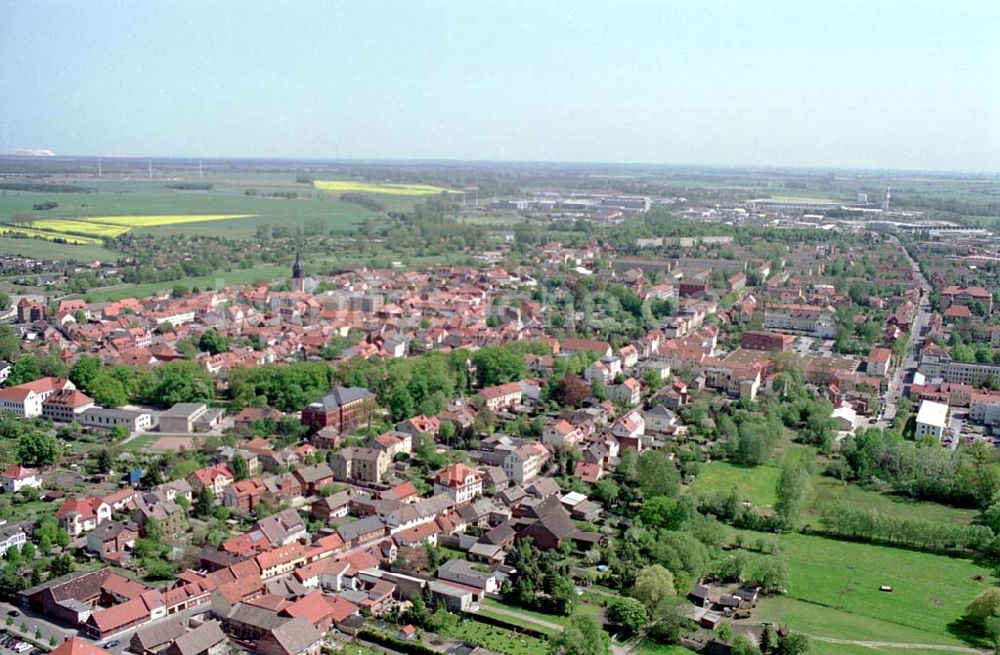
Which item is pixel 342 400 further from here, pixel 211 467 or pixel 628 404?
pixel 628 404

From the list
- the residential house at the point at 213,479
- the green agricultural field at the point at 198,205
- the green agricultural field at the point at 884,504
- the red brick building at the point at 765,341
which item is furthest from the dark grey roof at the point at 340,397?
the green agricultural field at the point at 198,205

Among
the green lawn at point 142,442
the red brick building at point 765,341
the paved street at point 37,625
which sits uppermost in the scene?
the red brick building at point 765,341

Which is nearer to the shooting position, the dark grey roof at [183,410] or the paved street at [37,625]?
the paved street at [37,625]

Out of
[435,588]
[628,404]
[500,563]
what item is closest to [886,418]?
[628,404]

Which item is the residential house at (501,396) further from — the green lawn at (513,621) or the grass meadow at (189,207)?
the grass meadow at (189,207)

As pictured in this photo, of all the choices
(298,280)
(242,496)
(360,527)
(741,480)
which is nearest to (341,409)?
(242,496)

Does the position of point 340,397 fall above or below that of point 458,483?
above

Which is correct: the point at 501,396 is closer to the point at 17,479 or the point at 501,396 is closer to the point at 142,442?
the point at 142,442

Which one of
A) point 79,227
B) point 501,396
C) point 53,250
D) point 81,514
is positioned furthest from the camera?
point 79,227
